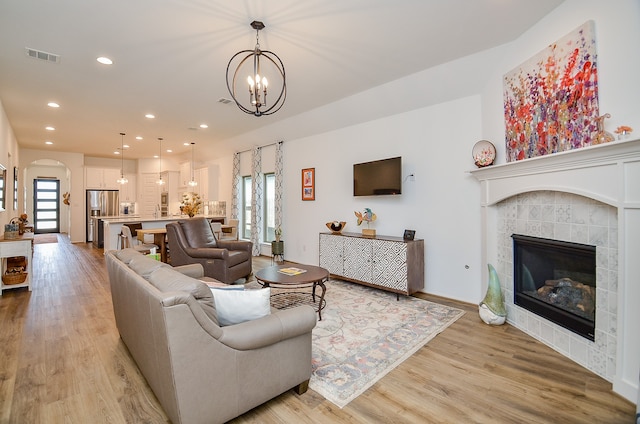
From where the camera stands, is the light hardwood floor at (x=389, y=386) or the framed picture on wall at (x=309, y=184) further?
the framed picture on wall at (x=309, y=184)

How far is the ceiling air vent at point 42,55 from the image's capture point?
10.7ft

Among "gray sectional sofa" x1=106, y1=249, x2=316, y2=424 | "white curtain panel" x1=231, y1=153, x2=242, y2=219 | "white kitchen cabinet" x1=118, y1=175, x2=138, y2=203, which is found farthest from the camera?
"white kitchen cabinet" x1=118, y1=175, x2=138, y2=203

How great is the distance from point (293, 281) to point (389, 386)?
4.67 ft

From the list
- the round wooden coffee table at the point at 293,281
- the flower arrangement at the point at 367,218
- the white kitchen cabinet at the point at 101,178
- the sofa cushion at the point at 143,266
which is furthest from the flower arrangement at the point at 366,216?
the white kitchen cabinet at the point at 101,178

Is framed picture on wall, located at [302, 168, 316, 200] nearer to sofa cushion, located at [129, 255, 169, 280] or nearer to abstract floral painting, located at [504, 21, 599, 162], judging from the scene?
abstract floral painting, located at [504, 21, 599, 162]

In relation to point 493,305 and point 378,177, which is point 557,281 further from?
point 378,177

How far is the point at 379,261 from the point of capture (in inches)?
168

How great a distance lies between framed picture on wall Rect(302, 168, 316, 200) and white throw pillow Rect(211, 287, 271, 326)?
4286 millimetres

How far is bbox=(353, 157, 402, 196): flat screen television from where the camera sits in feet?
14.7

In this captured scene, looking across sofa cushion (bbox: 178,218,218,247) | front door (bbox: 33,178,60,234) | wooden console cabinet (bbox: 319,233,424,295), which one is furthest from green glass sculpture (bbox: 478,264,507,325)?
front door (bbox: 33,178,60,234)

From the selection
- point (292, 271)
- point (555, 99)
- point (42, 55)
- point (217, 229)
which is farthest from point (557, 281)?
point (217, 229)

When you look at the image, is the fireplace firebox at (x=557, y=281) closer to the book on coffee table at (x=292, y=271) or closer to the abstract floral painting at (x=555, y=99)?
the abstract floral painting at (x=555, y=99)

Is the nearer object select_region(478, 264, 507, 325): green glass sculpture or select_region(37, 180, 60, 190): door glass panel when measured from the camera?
select_region(478, 264, 507, 325): green glass sculpture

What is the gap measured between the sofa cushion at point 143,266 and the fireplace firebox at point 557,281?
335 cm
